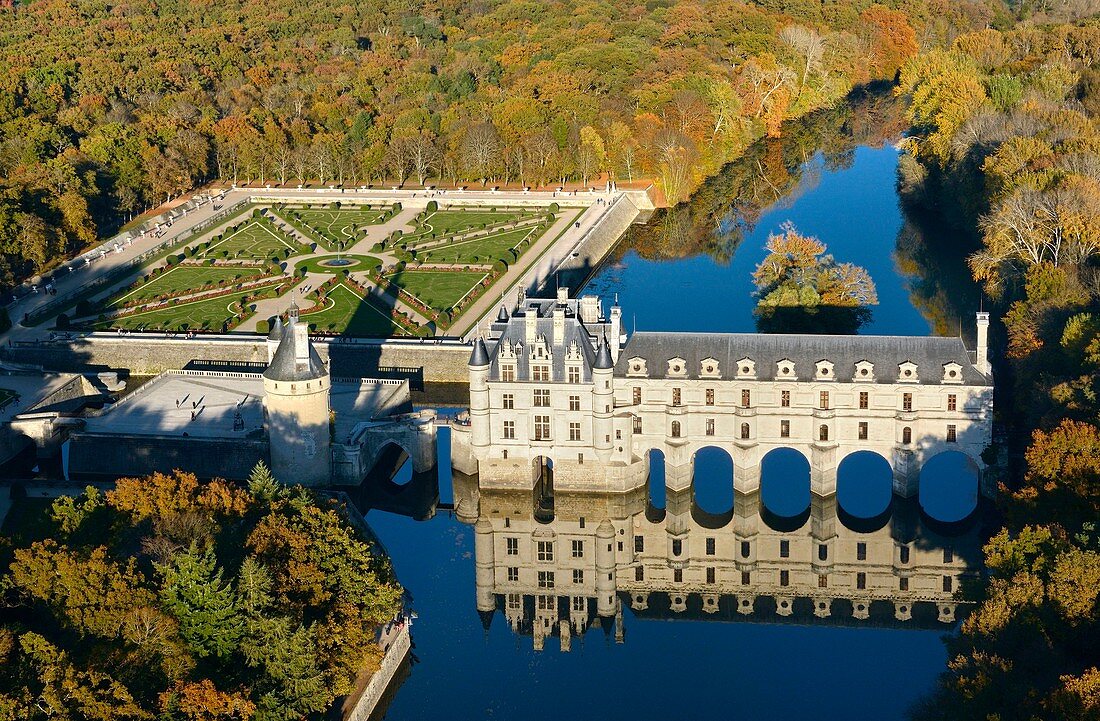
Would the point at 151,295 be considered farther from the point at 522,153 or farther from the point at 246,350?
the point at 522,153

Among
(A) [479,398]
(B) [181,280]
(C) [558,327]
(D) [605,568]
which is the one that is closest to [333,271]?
(B) [181,280]

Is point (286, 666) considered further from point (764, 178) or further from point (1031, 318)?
point (764, 178)

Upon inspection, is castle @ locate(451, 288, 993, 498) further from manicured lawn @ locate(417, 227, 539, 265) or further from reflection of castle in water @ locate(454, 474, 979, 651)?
manicured lawn @ locate(417, 227, 539, 265)

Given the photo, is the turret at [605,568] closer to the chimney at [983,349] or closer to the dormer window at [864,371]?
the dormer window at [864,371]

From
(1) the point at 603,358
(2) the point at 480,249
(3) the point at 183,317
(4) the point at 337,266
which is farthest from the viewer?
(2) the point at 480,249

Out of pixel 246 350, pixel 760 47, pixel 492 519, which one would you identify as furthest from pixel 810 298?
pixel 760 47

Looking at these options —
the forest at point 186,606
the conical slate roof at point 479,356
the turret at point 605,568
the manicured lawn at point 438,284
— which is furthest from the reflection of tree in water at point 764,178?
the forest at point 186,606

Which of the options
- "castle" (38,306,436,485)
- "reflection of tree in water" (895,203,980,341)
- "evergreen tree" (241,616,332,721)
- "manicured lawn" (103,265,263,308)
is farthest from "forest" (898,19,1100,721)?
"manicured lawn" (103,265,263,308)
